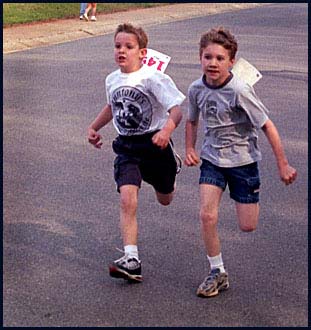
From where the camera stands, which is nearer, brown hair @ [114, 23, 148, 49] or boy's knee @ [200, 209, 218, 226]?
boy's knee @ [200, 209, 218, 226]

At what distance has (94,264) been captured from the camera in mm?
6309

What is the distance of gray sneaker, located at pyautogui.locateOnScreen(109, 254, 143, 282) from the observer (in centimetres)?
584

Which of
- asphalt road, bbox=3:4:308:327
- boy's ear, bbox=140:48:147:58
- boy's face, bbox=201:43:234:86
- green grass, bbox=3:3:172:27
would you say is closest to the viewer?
asphalt road, bbox=3:4:308:327

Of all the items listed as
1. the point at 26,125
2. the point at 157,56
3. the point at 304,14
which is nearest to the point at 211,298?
the point at 157,56

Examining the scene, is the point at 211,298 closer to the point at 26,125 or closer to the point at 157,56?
the point at 157,56

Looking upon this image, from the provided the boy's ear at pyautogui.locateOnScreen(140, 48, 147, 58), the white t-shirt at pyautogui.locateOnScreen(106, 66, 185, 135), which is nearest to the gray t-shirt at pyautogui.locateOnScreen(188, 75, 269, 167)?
the white t-shirt at pyautogui.locateOnScreen(106, 66, 185, 135)

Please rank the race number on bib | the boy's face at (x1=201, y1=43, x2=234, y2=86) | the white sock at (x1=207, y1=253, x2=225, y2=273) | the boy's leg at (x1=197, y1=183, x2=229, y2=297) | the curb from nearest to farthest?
the boy's face at (x1=201, y1=43, x2=234, y2=86) < the boy's leg at (x1=197, y1=183, x2=229, y2=297) < the white sock at (x1=207, y1=253, x2=225, y2=273) < the race number on bib < the curb

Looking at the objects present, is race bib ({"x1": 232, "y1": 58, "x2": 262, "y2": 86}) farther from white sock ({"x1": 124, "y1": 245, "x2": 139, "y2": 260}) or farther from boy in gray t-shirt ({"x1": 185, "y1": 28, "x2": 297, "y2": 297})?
white sock ({"x1": 124, "y1": 245, "x2": 139, "y2": 260})

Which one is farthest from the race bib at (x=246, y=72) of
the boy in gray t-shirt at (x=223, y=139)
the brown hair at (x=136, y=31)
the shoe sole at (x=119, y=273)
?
the shoe sole at (x=119, y=273)

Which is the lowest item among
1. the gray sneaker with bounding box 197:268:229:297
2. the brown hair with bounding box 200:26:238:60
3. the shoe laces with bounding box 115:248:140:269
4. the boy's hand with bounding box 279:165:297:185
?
the gray sneaker with bounding box 197:268:229:297

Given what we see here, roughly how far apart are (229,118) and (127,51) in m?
0.80

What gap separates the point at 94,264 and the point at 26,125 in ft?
17.5

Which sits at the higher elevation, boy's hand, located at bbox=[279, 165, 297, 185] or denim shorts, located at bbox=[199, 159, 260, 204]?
boy's hand, located at bbox=[279, 165, 297, 185]

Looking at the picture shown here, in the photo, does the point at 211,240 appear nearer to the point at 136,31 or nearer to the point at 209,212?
the point at 209,212
